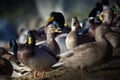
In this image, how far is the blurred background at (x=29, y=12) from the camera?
13727 mm

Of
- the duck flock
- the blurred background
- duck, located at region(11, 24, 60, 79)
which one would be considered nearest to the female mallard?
the duck flock

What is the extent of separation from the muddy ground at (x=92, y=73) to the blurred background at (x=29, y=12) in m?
7.92

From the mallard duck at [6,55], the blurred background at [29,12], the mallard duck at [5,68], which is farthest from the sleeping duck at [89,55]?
the blurred background at [29,12]

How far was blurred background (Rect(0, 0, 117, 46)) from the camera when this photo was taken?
13727 millimetres

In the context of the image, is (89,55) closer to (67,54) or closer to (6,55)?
(67,54)

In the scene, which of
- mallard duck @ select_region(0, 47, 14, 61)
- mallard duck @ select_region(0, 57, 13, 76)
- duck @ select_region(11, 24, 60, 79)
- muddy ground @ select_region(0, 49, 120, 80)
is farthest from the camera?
mallard duck @ select_region(0, 47, 14, 61)

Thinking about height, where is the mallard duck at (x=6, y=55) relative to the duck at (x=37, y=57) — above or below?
below

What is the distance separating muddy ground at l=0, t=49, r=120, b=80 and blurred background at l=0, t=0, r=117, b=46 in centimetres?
792

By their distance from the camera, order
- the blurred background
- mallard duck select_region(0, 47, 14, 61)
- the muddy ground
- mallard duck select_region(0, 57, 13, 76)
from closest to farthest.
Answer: the muddy ground → mallard duck select_region(0, 57, 13, 76) → mallard duck select_region(0, 47, 14, 61) → the blurred background

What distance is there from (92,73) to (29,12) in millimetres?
11689

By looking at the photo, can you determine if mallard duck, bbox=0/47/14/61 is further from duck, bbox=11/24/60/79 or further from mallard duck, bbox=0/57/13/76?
duck, bbox=11/24/60/79

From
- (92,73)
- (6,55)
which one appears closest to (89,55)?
(92,73)

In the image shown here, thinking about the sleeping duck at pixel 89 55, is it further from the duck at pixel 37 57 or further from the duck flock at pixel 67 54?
the duck at pixel 37 57

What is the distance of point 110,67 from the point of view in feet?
15.8
